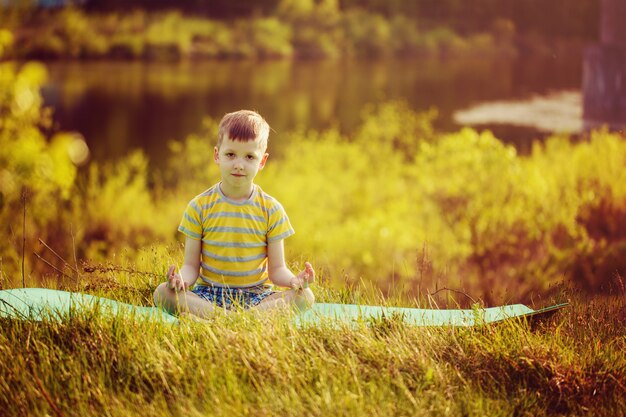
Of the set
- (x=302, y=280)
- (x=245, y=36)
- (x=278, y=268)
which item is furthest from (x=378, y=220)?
(x=302, y=280)

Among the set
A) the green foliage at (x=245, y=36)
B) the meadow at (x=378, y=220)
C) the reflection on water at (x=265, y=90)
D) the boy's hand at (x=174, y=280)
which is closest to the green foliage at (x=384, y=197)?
the meadow at (x=378, y=220)

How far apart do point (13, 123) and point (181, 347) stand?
3513 millimetres

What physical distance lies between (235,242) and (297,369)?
1.92 feet

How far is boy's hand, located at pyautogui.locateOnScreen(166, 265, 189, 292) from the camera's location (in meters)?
2.57

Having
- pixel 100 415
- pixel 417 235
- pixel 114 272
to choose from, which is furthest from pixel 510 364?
pixel 417 235

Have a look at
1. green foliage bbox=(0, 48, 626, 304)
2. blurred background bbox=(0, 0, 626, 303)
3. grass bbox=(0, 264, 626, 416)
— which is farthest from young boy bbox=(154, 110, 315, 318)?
blurred background bbox=(0, 0, 626, 303)

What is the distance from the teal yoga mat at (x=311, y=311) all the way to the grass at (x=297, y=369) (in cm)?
3

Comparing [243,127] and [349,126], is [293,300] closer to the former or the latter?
[243,127]

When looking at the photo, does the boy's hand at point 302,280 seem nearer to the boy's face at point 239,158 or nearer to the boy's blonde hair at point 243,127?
the boy's face at point 239,158

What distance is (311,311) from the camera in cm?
268

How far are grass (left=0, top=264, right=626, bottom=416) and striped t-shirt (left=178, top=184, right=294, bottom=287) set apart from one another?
252 millimetres

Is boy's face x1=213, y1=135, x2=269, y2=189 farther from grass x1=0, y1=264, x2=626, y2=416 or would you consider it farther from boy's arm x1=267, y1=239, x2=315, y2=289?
grass x1=0, y1=264, x2=626, y2=416

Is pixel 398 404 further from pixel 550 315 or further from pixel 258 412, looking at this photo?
pixel 550 315

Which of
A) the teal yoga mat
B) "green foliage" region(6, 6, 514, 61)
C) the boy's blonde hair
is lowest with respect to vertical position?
the teal yoga mat
